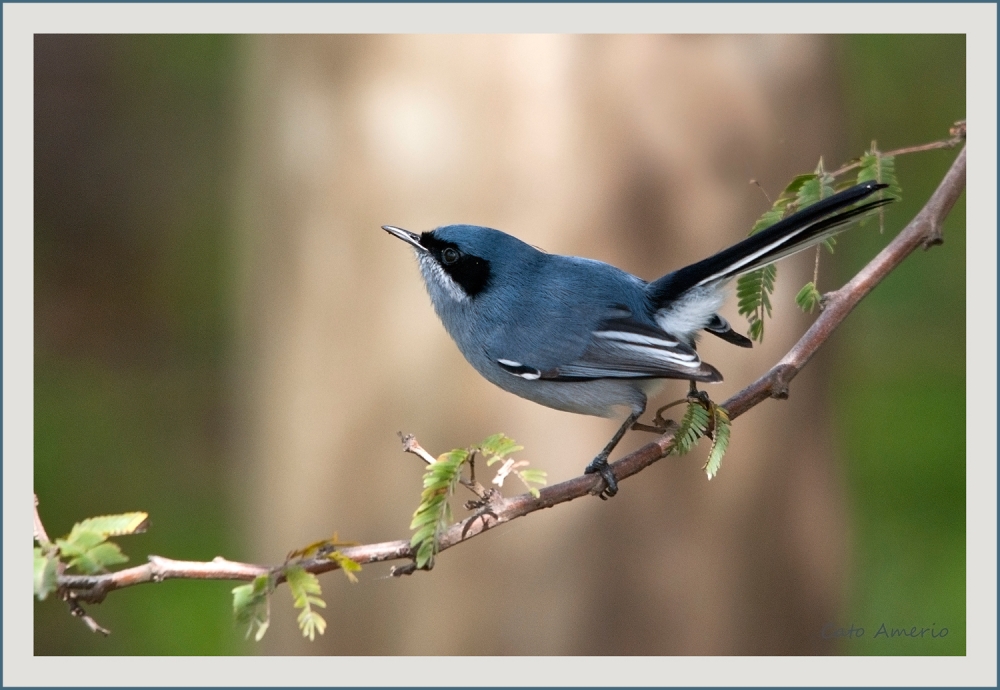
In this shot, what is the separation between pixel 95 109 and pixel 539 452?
271 inches

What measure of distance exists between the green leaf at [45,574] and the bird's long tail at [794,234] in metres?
1.52

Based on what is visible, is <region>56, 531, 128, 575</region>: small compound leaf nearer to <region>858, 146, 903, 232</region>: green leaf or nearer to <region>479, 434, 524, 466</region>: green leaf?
<region>479, 434, 524, 466</region>: green leaf

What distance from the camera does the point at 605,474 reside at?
1.96m

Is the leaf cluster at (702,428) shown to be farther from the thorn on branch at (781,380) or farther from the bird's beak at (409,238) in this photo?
the bird's beak at (409,238)

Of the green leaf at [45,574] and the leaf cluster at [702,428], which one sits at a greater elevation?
the leaf cluster at [702,428]

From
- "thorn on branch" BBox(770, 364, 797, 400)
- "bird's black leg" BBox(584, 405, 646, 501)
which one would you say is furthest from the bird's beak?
"thorn on branch" BBox(770, 364, 797, 400)

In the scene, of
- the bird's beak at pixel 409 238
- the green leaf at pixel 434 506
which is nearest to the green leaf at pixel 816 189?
the bird's beak at pixel 409 238

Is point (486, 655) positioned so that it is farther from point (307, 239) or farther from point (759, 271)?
point (759, 271)

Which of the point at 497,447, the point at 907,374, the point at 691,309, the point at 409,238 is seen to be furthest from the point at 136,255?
the point at 497,447

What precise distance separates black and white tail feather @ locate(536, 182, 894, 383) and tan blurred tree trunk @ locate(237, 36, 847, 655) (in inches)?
52.4

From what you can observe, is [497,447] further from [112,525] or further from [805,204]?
[805,204]

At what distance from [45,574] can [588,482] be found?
99 centimetres

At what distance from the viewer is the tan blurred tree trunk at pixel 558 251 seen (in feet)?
12.6

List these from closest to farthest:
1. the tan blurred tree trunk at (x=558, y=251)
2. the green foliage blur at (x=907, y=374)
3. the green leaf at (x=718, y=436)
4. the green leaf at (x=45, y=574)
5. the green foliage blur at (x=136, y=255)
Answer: the green leaf at (x=45, y=574)
the green leaf at (x=718, y=436)
the tan blurred tree trunk at (x=558, y=251)
the green foliage blur at (x=907, y=374)
the green foliage blur at (x=136, y=255)
